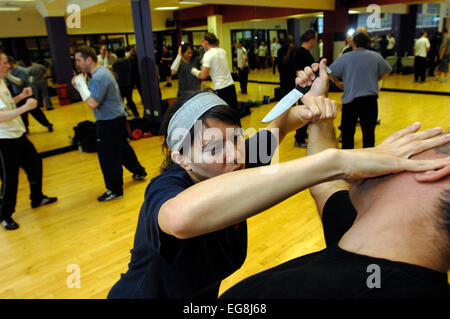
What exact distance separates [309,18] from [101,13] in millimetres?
5445

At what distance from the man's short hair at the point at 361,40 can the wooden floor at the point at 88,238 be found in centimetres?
157

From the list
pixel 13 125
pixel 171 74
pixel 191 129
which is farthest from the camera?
pixel 171 74

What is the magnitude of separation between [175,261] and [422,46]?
10304 millimetres

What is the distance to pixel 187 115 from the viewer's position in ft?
2.88

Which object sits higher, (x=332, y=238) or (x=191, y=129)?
(x=191, y=129)

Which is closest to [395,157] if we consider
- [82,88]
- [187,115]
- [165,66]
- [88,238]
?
[187,115]

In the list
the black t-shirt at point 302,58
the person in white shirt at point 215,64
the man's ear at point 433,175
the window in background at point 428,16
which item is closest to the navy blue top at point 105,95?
the person in white shirt at point 215,64

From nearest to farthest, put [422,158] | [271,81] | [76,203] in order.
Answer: [422,158], [76,203], [271,81]

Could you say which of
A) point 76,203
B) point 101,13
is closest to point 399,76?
point 101,13

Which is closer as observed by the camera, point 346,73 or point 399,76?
point 346,73

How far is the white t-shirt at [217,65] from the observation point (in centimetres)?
484

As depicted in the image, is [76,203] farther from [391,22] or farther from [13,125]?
[391,22]

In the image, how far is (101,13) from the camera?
5.70 metres

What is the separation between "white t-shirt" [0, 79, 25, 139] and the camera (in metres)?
2.95
